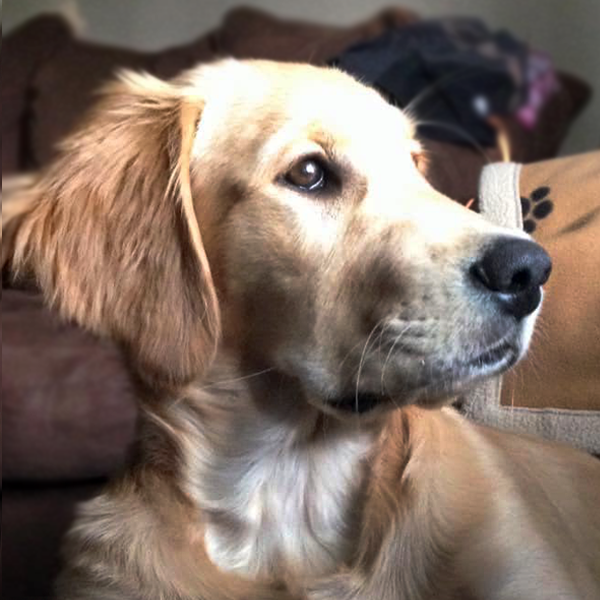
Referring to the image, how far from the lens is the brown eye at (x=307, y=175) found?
841 mm

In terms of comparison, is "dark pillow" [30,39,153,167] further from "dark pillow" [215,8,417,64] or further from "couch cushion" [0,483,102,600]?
"couch cushion" [0,483,102,600]

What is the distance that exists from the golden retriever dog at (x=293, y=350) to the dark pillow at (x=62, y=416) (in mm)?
638

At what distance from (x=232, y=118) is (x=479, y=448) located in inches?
16.5

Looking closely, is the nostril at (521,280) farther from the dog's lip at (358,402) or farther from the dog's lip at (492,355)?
the dog's lip at (358,402)

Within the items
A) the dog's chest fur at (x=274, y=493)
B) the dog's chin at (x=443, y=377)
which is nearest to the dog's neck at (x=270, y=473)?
the dog's chest fur at (x=274, y=493)

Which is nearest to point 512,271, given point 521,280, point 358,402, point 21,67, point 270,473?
point 521,280

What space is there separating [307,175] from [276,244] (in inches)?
2.9

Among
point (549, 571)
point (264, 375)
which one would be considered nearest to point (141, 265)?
point (264, 375)

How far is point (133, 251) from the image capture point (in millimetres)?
855

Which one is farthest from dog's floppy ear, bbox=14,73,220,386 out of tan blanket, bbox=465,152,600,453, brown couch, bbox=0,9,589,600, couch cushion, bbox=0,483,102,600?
couch cushion, bbox=0,483,102,600

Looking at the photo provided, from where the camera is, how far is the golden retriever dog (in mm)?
785

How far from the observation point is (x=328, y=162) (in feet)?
2.77

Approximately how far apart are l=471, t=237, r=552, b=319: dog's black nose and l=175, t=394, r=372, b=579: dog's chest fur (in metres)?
0.24

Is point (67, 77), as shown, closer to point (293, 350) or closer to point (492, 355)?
point (293, 350)
